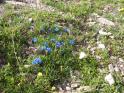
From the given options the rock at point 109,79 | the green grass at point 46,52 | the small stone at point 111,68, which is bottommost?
the rock at point 109,79

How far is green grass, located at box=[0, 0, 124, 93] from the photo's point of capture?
7.06 meters

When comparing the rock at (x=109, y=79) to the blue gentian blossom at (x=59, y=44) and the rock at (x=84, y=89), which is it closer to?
the rock at (x=84, y=89)

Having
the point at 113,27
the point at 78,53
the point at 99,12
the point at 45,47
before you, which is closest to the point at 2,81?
the point at 45,47

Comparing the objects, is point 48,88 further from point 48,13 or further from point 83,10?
point 83,10

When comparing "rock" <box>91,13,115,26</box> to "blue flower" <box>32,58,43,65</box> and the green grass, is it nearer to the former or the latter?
the green grass

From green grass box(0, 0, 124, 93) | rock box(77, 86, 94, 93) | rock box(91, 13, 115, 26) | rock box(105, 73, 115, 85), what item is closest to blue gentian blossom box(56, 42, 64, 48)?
green grass box(0, 0, 124, 93)

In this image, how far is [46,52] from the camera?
7734mm

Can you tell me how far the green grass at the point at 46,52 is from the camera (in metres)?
7.06

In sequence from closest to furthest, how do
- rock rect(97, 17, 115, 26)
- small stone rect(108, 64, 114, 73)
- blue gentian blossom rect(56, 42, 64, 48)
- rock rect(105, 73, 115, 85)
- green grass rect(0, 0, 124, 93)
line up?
green grass rect(0, 0, 124, 93) → rock rect(105, 73, 115, 85) → small stone rect(108, 64, 114, 73) → blue gentian blossom rect(56, 42, 64, 48) → rock rect(97, 17, 115, 26)

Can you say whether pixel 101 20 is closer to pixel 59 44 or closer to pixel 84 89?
pixel 59 44

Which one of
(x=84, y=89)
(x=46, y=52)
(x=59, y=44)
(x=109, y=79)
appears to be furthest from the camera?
(x=59, y=44)

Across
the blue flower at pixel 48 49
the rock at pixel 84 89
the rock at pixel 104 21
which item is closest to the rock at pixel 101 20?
the rock at pixel 104 21

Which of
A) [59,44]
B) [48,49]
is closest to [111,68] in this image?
[59,44]

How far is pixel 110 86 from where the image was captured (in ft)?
23.5
